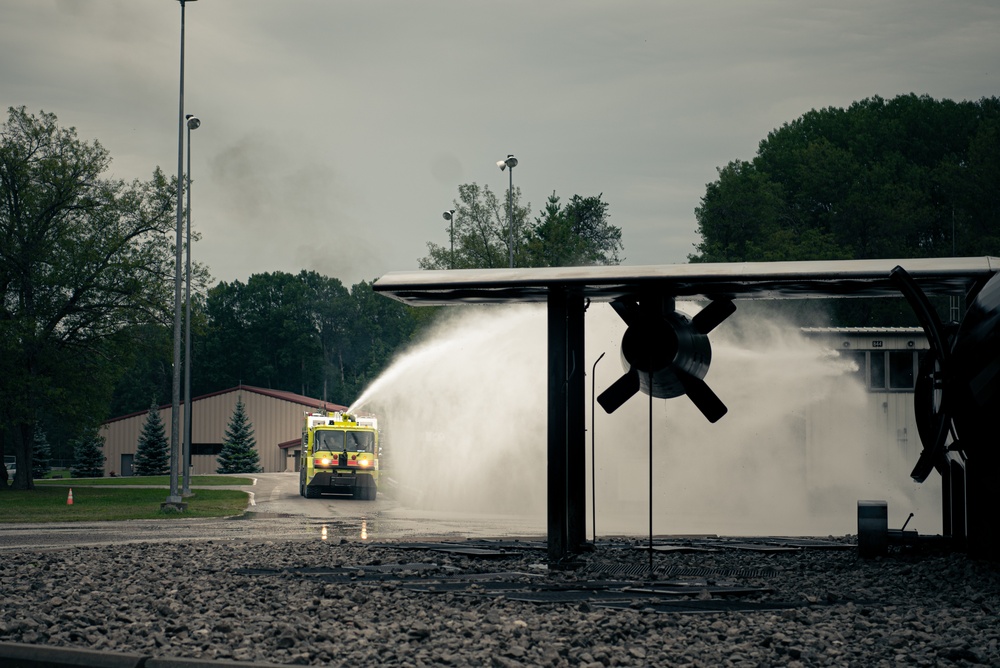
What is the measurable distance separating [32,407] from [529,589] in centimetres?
3244

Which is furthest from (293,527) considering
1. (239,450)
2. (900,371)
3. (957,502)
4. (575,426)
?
(239,450)

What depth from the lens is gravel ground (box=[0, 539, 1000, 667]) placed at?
752cm

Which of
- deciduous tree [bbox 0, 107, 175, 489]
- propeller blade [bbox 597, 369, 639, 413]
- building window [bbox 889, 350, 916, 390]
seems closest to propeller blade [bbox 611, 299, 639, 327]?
propeller blade [bbox 597, 369, 639, 413]

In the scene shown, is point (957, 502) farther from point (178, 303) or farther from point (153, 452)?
point (153, 452)

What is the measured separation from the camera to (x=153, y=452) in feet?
237

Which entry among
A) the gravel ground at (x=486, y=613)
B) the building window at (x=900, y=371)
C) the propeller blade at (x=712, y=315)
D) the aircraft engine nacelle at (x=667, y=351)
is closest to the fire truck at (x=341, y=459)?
the building window at (x=900, y=371)

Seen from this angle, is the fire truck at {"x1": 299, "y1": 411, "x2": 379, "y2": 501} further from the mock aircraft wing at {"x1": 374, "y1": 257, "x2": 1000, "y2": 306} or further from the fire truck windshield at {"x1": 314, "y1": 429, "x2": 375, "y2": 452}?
the mock aircraft wing at {"x1": 374, "y1": 257, "x2": 1000, "y2": 306}

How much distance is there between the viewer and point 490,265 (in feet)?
168

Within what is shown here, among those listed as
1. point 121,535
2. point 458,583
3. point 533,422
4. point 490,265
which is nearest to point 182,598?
point 458,583

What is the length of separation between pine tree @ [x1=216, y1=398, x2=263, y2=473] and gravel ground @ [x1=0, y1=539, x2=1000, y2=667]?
62.0 meters

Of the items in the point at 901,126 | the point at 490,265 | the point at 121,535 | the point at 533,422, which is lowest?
the point at 121,535

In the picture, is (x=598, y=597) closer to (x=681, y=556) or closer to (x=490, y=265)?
(x=681, y=556)

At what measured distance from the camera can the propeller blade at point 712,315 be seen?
12.8 m

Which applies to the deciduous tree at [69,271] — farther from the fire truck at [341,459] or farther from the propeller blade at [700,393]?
the propeller blade at [700,393]
